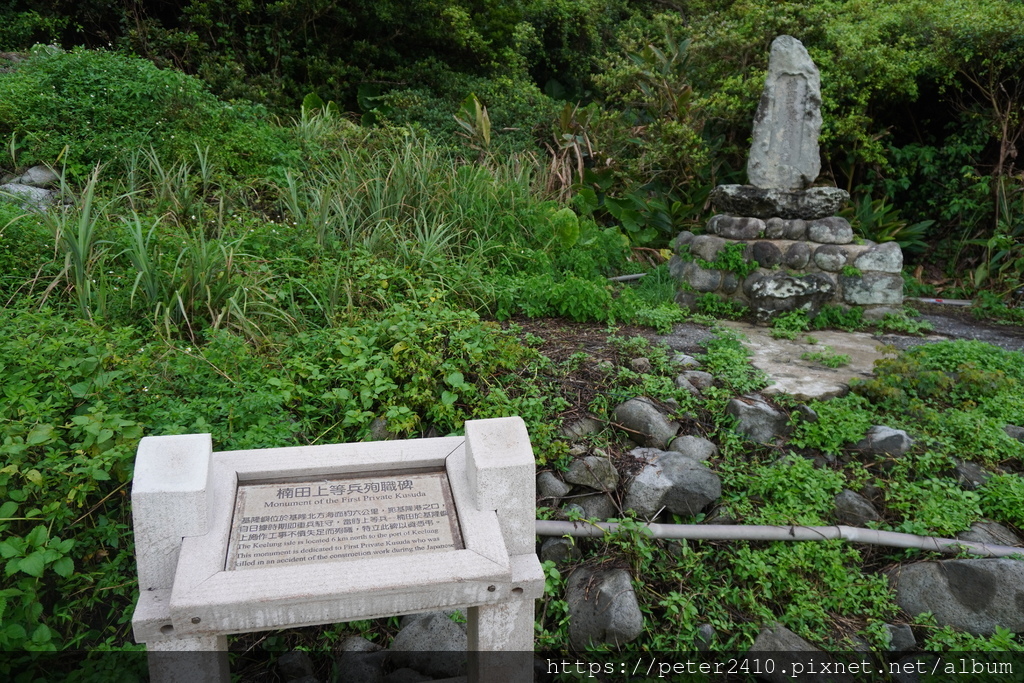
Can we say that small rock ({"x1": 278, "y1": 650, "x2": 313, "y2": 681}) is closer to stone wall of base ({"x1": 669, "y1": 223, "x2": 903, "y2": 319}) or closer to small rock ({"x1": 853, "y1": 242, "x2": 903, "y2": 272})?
stone wall of base ({"x1": 669, "y1": 223, "x2": 903, "y2": 319})

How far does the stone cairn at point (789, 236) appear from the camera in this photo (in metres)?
5.68

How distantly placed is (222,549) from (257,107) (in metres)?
6.45

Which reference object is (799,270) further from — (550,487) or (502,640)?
(502,640)

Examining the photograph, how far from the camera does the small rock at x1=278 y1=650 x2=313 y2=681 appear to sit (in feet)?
8.94

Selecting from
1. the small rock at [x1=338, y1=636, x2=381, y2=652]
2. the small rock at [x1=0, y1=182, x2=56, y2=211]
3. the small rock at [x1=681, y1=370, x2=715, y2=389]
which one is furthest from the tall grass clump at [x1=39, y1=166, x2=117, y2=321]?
the small rock at [x1=681, y1=370, x2=715, y2=389]

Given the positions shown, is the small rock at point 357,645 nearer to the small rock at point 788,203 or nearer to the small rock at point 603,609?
the small rock at point 603,609

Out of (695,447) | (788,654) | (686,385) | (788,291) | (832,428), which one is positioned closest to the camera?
(788,654)

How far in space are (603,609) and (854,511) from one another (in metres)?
1.33

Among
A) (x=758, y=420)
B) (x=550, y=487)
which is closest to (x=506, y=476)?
(x=550, y=487)

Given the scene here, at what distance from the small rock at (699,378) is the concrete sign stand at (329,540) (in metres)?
2.10

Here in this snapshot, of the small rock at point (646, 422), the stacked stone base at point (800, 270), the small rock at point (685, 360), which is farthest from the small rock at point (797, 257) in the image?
the small rock at point (646, 422)

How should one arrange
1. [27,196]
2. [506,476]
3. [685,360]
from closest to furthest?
1. [506,476]
2. [685,360]
3. [27,196]

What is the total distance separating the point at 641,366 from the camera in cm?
416

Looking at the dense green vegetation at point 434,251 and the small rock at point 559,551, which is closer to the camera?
the dense green vegetation at point 434,251
